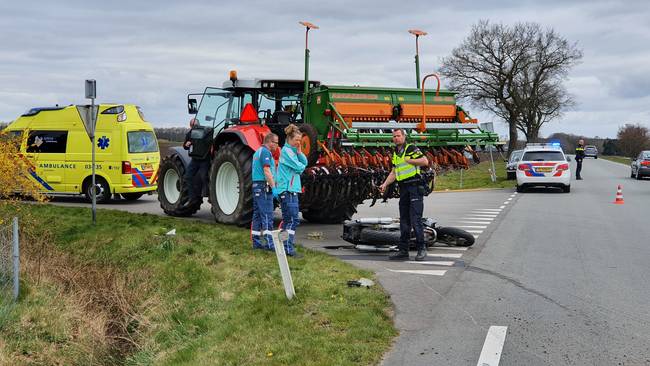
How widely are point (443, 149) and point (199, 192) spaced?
17.5ft

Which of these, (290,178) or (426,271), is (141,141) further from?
(426,271)

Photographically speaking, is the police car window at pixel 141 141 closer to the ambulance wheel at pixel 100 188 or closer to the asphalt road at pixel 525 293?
the ambulance wheel at pixel 100 188

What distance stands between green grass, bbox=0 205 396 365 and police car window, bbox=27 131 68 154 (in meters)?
8.33

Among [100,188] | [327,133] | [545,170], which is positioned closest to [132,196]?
[100,188]

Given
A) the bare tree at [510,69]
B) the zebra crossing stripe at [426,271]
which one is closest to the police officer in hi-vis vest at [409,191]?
the zebra crossing stripe at [426,271]

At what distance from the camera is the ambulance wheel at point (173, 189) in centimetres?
1517

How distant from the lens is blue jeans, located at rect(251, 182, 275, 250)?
10.5m

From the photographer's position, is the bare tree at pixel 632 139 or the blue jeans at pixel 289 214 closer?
the blue jeans at pixel 289 214

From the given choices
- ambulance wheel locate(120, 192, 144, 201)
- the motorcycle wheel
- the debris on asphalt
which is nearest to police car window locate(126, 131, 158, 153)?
ambulance wheel locate(120, 192, 144, 201)

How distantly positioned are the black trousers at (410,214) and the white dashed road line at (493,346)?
11.2 ft

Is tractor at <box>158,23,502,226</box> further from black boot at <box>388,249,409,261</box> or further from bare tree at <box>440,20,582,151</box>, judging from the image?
bare tree at <box>440,20,582,151</box>

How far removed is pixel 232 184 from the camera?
1354 centimetres

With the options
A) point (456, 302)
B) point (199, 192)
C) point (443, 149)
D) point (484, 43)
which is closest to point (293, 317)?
point (456, 302)

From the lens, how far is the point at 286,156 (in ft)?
33.2
